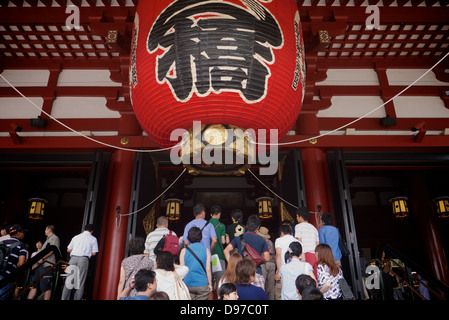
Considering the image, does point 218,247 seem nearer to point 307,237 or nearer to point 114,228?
point 307,237

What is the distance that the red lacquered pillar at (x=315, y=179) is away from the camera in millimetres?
5543

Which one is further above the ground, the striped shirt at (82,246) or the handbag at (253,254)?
the striped shirt at (82,246)

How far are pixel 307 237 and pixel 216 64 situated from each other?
2.56 metres

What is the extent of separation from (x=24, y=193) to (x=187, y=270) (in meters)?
7.69

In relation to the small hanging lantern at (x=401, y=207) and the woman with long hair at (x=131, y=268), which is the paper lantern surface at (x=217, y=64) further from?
the small hanging lantern at (x=401, y=207)

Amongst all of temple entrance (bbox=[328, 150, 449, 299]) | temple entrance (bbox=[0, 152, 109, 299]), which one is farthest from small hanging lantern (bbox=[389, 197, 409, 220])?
temple entrance (bbox=[0, 152, 109, 299])

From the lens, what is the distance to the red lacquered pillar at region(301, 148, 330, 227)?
5.54m

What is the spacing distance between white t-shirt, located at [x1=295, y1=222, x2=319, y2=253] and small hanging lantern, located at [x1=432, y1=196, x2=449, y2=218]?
654 centimetres

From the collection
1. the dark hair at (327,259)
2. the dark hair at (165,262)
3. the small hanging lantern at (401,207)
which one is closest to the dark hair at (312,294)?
the dark hair at (327,259)

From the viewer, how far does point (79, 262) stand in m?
4.64

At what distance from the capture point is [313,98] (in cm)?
649

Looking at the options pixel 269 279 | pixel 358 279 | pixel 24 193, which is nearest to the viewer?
pixel 269 279
